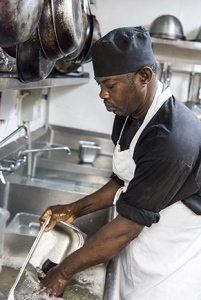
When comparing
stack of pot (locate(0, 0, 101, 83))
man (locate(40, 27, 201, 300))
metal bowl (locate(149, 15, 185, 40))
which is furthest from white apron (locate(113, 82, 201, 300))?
metal bowl (locate(149, 15, 185, 40))

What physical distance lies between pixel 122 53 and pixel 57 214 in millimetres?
591

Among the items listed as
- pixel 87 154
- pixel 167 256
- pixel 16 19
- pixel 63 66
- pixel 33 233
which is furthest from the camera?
pixel 87 154

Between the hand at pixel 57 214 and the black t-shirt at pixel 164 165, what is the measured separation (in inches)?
10.8

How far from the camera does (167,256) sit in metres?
1.16

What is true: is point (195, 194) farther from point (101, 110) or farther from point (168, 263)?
point (101, 110)

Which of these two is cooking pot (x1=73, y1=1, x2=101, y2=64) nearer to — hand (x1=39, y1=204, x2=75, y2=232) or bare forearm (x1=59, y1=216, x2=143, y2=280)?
hand (x1=39, y1=204, x2=75, y2=232)

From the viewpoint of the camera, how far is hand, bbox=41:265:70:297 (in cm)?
97

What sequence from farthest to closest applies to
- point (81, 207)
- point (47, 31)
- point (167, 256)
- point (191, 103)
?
point (191, 103) → point (81, 207) → point (167, 256) → point (47, 31)

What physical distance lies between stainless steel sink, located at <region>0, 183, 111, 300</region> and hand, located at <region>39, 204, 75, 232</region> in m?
0.10

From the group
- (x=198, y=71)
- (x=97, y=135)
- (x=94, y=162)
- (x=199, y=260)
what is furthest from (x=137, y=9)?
(x=199, y=260)

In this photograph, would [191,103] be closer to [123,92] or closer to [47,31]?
[123,92]

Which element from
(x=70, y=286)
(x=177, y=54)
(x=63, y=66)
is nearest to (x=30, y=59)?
(x=70, y=286)

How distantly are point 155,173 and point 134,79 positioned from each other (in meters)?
0.27

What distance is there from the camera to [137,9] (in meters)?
2.65
